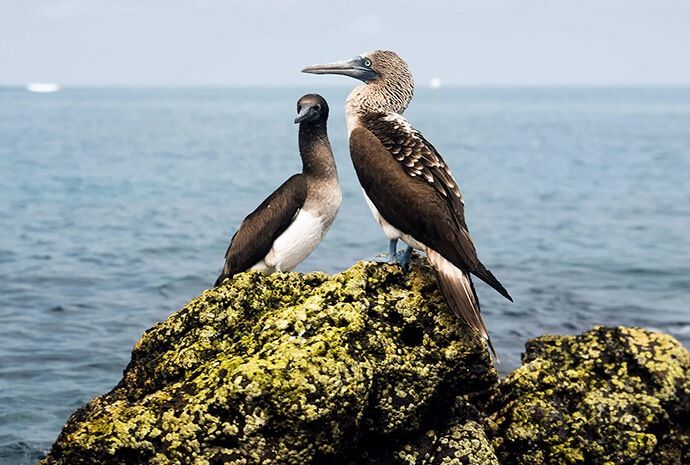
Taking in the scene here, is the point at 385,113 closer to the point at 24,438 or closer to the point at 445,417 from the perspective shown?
the point at 445,417

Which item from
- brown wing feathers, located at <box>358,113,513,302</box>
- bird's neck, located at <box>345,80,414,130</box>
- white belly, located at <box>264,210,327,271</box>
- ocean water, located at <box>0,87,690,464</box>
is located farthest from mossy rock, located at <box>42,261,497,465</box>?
ocean water, located at <box>0,87,690,464</box>

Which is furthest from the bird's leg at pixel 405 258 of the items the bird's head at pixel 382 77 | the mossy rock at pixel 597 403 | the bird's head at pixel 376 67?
the bird's head at pixel 376 67

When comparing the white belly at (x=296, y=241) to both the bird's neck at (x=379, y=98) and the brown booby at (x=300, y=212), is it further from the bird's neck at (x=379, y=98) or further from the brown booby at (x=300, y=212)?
the bird's neck at (x=379, y=98)

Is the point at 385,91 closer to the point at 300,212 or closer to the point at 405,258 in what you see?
the point at 300,212

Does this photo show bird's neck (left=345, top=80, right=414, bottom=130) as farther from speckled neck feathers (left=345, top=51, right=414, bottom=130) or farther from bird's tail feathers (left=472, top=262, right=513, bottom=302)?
bird's tail feathers (left=472, top=262, right=513, bottom=302)

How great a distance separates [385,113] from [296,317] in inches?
87.3

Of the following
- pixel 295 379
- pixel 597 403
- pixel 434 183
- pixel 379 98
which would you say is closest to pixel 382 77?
pixel 379 98

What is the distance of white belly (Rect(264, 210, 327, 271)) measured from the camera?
8.88 m

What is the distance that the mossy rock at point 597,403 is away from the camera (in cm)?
786

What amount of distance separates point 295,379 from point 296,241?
2849 millimetres

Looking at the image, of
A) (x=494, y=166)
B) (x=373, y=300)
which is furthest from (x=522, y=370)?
(x=494, y=166)

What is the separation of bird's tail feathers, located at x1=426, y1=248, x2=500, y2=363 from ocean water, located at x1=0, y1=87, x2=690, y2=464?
6089 millimetres

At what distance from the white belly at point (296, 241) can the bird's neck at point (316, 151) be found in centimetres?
43

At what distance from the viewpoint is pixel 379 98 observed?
8.49m
